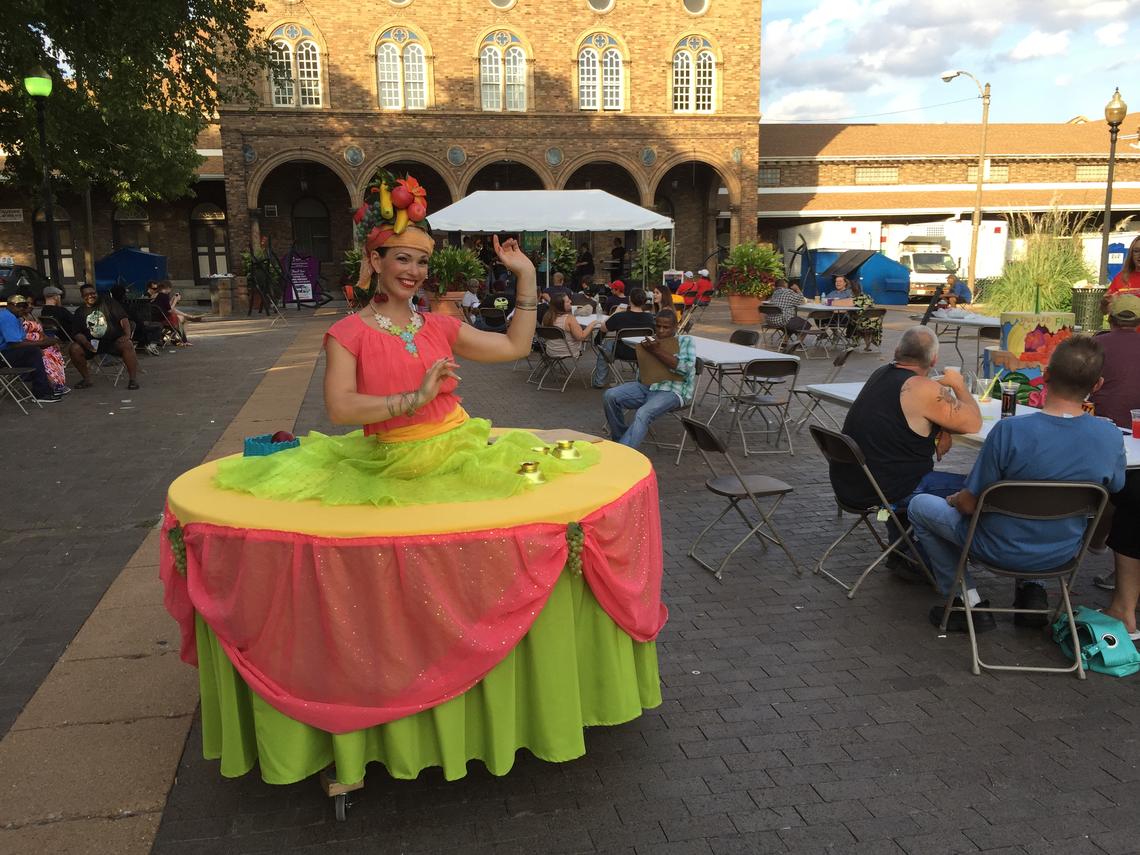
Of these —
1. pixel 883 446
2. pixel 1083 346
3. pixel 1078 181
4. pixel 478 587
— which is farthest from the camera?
pixel 1078 181

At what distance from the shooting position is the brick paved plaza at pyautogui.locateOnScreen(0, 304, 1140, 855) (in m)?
2.74

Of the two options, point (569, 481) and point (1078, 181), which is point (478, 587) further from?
point (1078, 181)

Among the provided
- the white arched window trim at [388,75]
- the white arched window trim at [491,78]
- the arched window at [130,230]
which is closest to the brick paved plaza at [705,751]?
the white arched window trim at [388,75]

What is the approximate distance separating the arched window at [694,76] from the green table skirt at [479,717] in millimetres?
27406

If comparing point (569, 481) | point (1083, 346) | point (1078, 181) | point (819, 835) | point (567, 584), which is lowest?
point (819, 835)

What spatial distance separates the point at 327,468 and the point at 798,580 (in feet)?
9.49

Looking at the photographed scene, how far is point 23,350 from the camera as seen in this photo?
34.1ft

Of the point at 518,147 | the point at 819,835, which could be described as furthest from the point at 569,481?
the point at 518,147

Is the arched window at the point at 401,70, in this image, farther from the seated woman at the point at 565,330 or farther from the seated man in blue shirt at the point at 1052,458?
the seated man in blue shirt at the point at 1052,458

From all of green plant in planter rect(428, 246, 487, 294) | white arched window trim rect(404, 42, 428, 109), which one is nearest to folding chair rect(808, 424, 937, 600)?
green plant in planter rect(428, 246, 487, 294)

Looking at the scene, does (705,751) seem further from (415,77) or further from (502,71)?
(502,71)

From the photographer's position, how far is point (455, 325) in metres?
3.23

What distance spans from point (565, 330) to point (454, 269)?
675cm

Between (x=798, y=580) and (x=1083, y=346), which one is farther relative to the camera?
(x=798, y=580)
